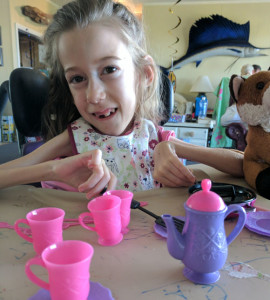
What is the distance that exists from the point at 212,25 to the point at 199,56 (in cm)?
49

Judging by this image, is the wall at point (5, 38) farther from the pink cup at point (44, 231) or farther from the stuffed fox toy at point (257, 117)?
the pink cup at point (44, 231)

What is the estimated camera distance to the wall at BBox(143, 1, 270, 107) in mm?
3859

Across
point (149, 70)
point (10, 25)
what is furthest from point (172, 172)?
point (10, 25)

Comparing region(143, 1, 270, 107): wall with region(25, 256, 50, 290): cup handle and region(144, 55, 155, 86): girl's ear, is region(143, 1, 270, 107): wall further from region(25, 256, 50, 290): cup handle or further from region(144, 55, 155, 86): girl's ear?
region(25, 256, 50, 290): cup handle

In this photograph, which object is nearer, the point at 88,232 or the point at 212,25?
the point at 88,232

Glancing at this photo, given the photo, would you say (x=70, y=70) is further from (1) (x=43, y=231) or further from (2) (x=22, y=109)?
(1) (x=43, y=231)

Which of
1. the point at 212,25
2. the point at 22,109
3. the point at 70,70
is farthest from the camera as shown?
the point at 212,25

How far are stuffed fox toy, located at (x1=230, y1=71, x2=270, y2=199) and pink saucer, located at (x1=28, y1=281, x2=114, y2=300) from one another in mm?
587

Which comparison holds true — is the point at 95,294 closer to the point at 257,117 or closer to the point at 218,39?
the point at 257,117

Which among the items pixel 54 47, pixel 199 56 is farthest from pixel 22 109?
pixel 199 56

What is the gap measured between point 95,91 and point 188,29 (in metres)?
3.73

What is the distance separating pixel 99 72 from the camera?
34.1 inches

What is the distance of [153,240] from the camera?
527mm

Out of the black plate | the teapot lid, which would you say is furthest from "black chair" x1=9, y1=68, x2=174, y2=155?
the teapot lid
